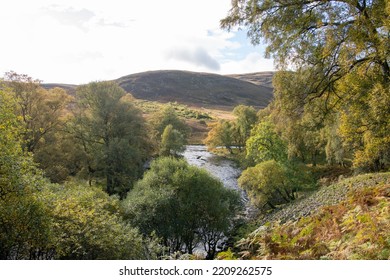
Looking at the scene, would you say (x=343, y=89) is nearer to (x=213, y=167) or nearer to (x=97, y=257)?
(x=97, y=257)

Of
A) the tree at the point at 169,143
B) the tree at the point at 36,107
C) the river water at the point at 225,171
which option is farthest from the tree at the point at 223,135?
the tree at the point at 36,107

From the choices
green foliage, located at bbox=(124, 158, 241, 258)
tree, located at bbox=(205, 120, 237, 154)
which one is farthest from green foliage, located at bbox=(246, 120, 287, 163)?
tree, located at bbox=(205, 120, 237, 154)

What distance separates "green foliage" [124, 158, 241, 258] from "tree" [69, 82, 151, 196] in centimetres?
1071

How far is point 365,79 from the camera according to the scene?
1220 centimetres

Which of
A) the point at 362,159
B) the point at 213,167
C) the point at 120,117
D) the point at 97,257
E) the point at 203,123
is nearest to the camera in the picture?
the point at 97,257

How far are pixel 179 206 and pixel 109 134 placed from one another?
19.6 meters

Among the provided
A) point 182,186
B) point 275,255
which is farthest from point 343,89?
point 182,186

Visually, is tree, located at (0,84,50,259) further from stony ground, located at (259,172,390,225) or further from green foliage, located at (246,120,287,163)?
green foliage, located at (246,120,287,163)

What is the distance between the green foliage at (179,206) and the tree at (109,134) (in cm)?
1071

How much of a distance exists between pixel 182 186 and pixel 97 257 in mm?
13044

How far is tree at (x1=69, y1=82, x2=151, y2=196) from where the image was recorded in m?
37.4

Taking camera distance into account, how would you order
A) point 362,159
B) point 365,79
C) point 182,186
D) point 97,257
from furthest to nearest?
point 182,186 → point 362,159 → point 97,257 → point 365,79

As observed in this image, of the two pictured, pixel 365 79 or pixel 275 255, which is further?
pixel 365 79

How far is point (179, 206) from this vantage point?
975 inches
